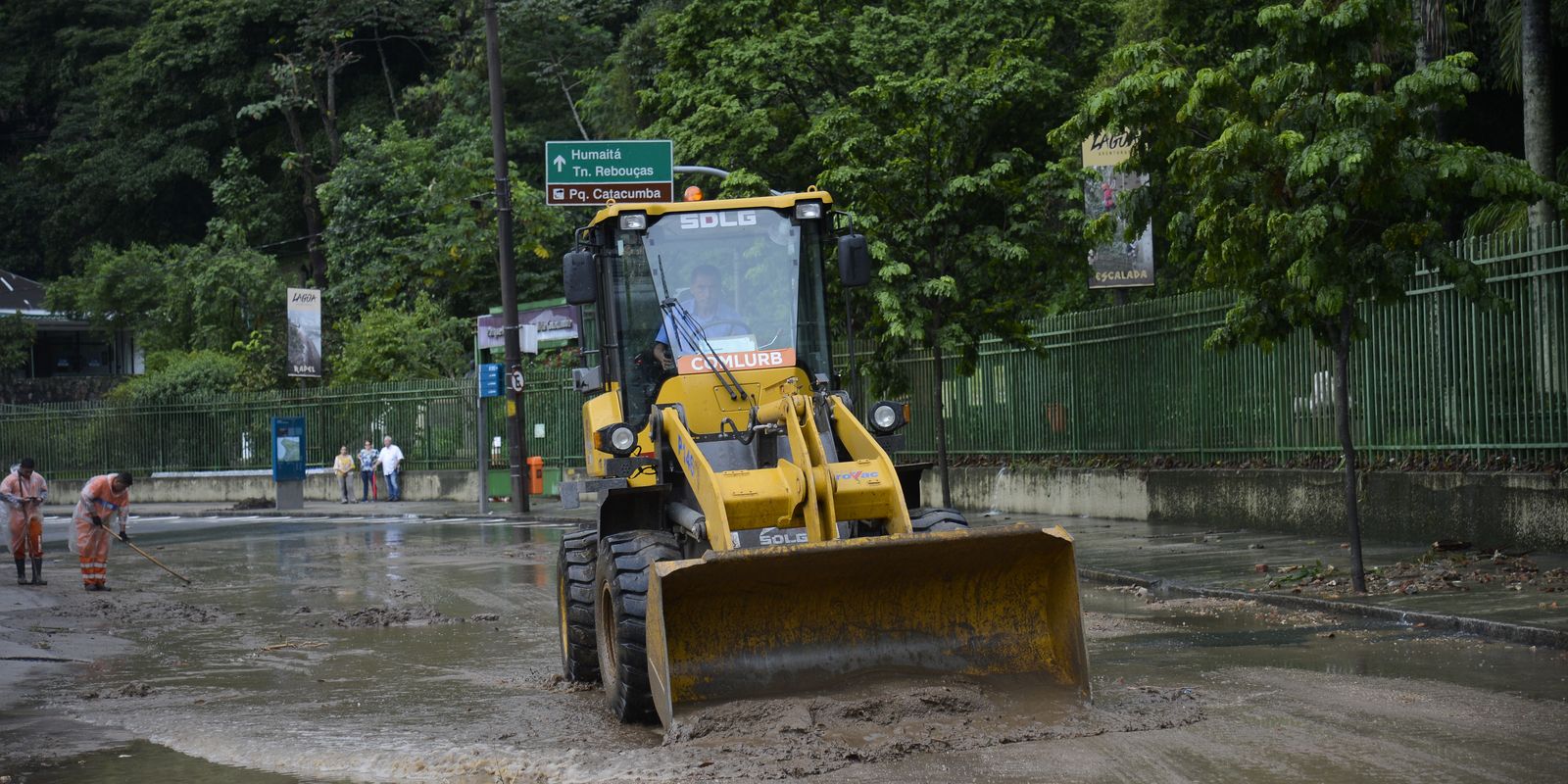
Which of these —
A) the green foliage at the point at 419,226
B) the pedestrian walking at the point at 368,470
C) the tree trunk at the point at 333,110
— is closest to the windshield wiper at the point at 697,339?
the pedestrian walking at the point at 368,470

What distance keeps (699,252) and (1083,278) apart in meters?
17.3

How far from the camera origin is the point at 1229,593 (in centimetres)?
1392

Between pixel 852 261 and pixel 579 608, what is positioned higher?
pixel 852 261

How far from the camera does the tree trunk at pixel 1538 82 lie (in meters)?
17.0

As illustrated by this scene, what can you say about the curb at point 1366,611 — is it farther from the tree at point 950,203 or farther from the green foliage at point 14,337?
the green foliage at point 14,337

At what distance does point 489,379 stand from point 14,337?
28472 millimetres

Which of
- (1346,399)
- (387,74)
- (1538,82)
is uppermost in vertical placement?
(387,74)

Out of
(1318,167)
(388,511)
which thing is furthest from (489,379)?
(1318,167)

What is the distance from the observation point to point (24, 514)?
1994 cm

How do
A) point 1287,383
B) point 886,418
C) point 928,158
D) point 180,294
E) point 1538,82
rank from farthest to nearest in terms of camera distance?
point 180,294 → point 928,158 → point 1287,383 → point 1538,82 → point 886,418

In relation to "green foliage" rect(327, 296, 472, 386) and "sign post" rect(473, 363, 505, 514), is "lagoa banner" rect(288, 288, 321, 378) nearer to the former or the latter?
"green foliage" rect(327, 296, 472, 386)

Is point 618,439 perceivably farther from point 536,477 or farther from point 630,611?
point 536,477

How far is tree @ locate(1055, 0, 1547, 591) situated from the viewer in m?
12.7

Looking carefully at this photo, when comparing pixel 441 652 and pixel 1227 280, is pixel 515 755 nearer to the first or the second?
pixel 441 652
